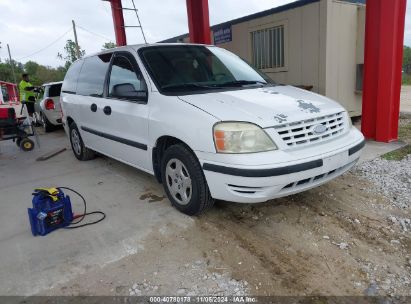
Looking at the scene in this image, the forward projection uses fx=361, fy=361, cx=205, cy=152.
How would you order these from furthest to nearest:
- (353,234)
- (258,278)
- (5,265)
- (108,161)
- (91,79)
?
(108,161) < (91,79) < (353,234) < (5,265) < (258,278)

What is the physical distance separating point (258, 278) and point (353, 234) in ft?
3.52

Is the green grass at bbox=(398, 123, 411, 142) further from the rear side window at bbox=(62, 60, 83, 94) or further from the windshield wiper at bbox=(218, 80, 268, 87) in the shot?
the rear side window at bbox=(62, 60, 83, 94)

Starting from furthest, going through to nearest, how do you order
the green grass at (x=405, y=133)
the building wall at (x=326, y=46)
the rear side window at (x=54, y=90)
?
the rear side window at (x=54, y=90) < the building wall at (x=326, y=46) < the green grass at (x=405, y=133)

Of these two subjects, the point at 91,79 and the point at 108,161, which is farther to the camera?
the point at 108,161

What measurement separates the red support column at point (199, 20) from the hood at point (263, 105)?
4.76 metres

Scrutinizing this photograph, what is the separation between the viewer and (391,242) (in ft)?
9.78

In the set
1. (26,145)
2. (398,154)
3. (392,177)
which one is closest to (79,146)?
(26,145)

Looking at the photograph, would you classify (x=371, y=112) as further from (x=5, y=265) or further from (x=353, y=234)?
(x=5, y=265)

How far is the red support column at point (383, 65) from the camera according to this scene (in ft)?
18.3

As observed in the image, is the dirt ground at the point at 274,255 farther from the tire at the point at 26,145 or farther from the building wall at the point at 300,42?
the tire at the point at 26,145

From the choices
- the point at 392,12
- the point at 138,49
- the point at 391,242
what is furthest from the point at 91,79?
the point at 392,12

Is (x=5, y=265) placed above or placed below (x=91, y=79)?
below

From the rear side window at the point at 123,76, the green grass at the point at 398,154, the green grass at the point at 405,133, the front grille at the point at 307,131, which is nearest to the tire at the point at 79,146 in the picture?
the rear side window at the point at 123,76

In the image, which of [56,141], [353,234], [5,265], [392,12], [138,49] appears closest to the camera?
[5,265]
